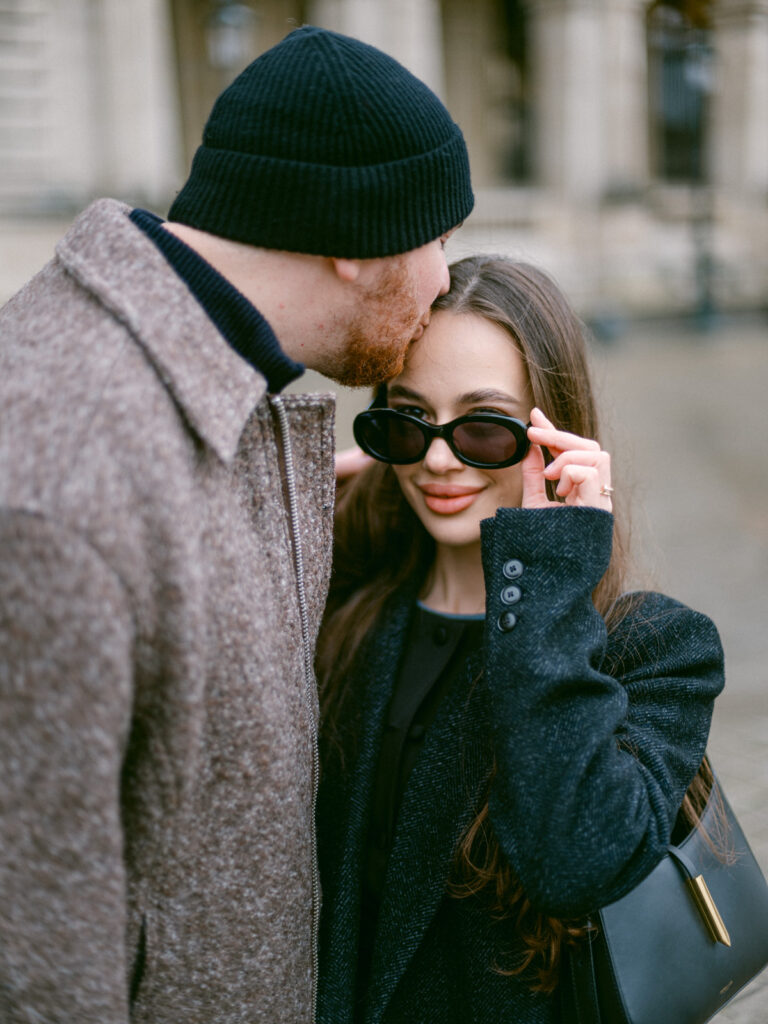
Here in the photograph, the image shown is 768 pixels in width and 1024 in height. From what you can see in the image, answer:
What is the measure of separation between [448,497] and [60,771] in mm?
1119

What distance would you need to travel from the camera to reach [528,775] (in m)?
1.60

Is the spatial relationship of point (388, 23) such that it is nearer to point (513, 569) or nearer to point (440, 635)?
point (440, 635)

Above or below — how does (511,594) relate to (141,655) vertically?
below

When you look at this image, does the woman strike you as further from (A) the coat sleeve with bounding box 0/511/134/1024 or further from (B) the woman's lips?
(A) the coat sleeve with bounding box 0/511/134/1024

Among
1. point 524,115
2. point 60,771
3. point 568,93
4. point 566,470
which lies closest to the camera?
point 60,771

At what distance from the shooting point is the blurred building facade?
1077cm

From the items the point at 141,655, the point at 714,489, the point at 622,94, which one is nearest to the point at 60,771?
the point at 141,655

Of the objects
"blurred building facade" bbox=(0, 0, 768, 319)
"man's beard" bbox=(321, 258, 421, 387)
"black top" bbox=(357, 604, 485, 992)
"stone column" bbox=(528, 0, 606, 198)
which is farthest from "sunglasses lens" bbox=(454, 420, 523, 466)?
"stone column" bbox=(528, 0, 606, 198)

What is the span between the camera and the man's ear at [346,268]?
154 cm

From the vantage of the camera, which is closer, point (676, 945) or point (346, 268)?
point (346, 268)

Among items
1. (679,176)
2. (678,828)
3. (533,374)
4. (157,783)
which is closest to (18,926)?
(157,783)

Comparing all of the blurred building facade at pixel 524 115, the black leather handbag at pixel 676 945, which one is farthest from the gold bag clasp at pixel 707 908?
the blurred building facade at pixel 524 115

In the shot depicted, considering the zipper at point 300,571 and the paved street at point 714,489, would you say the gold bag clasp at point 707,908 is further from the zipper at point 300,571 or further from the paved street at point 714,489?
the paved street at point 714,489

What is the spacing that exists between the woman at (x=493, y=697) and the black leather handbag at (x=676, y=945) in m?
0.06
